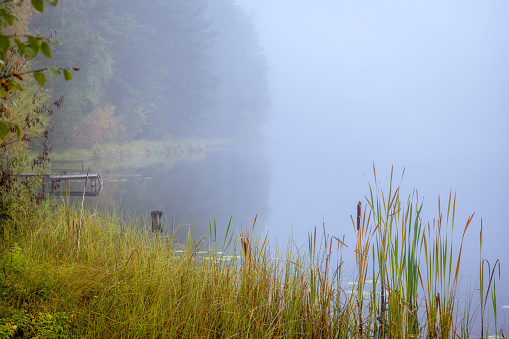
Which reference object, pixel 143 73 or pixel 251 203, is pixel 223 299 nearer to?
pixel 251 203

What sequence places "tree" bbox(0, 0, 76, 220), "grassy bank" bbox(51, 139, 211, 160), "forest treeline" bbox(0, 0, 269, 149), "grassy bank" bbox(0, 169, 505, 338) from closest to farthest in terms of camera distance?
"tree" bbox(0, 0, 76, 220) → "grassy bank" bbox(0, 169, 505, 338) → "forest treeline" bbox(0, 0, 269, 149) → "grassy bank" bbox(51, 139, 211, 160)

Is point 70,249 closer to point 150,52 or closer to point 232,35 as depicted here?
point 150,52

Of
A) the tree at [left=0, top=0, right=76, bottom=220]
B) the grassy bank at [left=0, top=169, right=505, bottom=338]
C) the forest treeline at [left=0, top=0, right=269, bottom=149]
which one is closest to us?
the tree at [left=0, top=0, right=76, bottom=220]

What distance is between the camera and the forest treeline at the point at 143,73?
23.5 meters

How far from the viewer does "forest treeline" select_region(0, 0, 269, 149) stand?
23.5m

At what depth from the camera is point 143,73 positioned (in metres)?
37.3

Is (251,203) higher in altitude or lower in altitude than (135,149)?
lower

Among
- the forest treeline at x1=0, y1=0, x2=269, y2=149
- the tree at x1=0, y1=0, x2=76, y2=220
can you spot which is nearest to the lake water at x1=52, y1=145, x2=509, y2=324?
the tree at x1=0, y1=0, x2=76, y2=220

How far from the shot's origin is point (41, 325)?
262 centimetres

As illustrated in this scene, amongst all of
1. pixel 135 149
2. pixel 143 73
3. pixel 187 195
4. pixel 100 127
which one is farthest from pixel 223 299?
Answer: pixel 143 73

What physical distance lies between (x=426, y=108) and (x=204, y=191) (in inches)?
6567

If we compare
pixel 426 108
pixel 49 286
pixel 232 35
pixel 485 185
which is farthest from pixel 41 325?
pixel 426 108

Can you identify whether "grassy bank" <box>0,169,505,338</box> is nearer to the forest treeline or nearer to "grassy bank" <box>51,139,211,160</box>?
the forest treeline

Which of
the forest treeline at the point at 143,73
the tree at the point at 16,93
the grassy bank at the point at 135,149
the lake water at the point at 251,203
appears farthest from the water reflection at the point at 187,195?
the forest treeline at the point at 143,73
